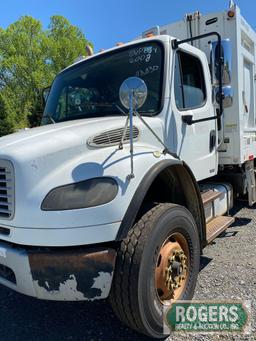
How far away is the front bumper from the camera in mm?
2316

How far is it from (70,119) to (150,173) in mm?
1555

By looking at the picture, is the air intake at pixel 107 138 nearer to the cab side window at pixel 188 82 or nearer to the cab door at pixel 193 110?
the cab door at pixel 193 110

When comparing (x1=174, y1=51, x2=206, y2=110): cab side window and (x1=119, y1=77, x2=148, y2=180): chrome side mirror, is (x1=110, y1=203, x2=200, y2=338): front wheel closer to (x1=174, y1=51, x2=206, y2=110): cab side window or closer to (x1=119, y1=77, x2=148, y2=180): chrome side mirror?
(x1=119, y1=77, x2=148, y2=180): chrome side mirror

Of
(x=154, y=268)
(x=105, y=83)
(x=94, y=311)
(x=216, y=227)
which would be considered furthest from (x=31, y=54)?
(x=154, y=268)

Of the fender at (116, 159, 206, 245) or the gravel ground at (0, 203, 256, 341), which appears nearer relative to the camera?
the fender at (116, 159, 206, 245)

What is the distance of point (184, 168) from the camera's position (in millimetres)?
3189

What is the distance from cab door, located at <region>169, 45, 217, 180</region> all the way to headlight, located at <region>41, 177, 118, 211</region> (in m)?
1.36

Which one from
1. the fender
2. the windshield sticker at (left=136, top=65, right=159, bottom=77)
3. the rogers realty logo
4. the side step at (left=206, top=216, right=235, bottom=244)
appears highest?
the windshield sticker at (left=136, top=65, right=159, bottom=77)

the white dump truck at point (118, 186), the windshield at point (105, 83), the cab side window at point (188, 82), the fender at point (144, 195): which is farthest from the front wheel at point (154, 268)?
the cab side window at point (188, 82)

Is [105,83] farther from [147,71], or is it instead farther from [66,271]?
[66,271]

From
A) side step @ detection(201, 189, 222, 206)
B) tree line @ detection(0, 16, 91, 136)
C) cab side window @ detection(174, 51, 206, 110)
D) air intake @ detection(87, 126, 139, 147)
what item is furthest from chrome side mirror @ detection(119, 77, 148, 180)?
tree line @ detection(0, 16, 91, 136)

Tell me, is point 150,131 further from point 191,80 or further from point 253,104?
point 253,104

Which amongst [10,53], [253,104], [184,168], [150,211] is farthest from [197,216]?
[10,53]

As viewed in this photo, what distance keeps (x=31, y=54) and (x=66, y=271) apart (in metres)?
35.2
